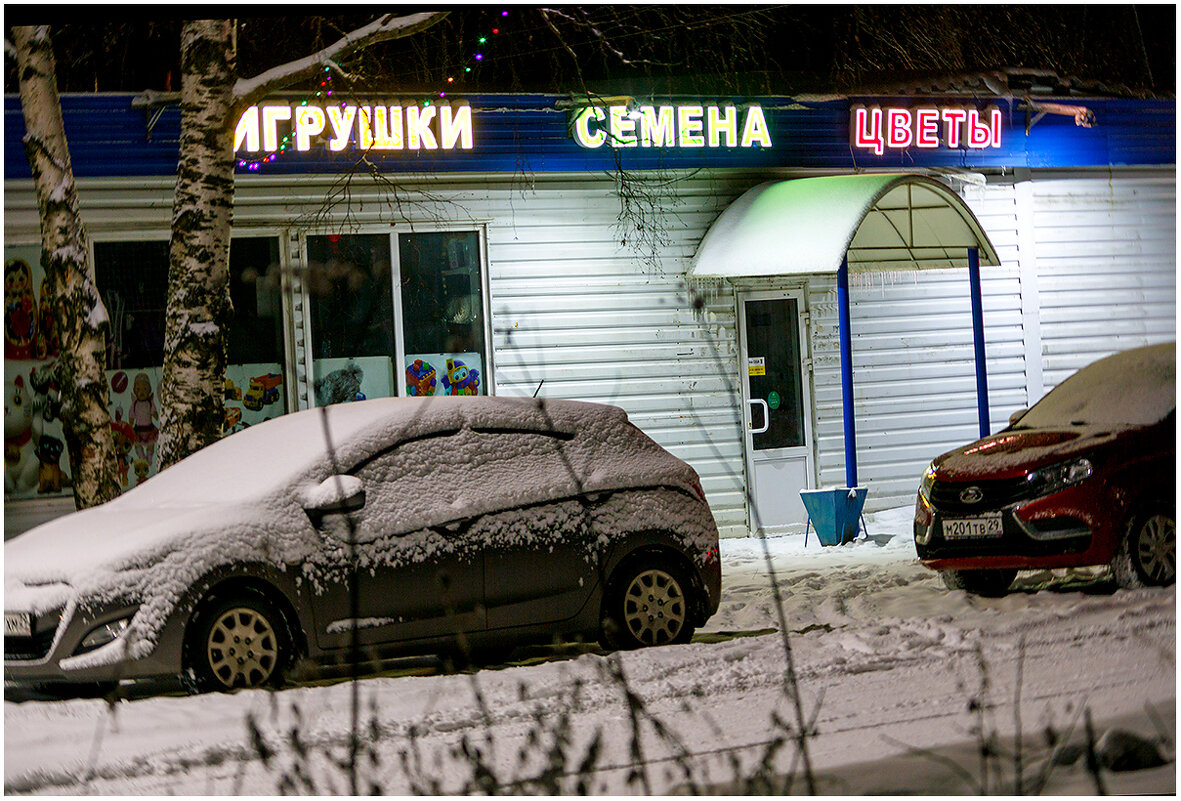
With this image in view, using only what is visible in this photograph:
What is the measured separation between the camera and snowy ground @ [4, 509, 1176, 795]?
202 inches

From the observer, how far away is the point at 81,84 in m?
12.7

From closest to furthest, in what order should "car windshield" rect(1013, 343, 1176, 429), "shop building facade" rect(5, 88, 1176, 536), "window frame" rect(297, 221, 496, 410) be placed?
"car windshield" rect(1013, 343, 1176, 429)
"shop building facade" rect(5, 88, 1176, 536)
"window frame" rect(297, 221, 496, 410)

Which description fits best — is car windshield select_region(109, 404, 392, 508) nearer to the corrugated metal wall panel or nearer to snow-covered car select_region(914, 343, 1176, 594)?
snow-covered car select_region(914, 343, 1176, 594)

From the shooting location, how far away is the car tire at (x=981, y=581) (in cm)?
895

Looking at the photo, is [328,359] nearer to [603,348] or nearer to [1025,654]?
[603,348]

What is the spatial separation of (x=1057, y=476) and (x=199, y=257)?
5555 millimetres

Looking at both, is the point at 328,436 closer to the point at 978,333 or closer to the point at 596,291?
the point at 596,291

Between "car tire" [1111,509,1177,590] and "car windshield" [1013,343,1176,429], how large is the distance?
0.64 meters

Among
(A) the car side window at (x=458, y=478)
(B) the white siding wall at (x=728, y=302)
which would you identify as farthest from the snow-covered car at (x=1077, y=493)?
(B) the white siding wall at (x=728, y=302)

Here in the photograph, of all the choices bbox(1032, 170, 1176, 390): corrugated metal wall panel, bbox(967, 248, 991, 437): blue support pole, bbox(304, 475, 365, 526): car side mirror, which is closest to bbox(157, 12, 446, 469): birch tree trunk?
bbox(304, 475, 365, 526): car side mirror

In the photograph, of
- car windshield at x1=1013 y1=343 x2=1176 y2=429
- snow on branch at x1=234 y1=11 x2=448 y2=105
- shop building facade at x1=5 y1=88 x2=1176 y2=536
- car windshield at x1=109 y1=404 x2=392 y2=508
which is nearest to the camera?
car windshield at x1=109 y1=404 x2=392 y2=508

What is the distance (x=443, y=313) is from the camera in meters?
12.2

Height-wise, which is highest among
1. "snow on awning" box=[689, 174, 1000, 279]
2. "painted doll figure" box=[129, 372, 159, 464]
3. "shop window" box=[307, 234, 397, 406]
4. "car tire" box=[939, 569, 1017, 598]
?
"snow on awning" box=[689, 174, 1000, 279]

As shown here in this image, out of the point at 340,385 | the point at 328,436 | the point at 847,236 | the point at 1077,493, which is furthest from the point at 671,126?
the point at 328,436
